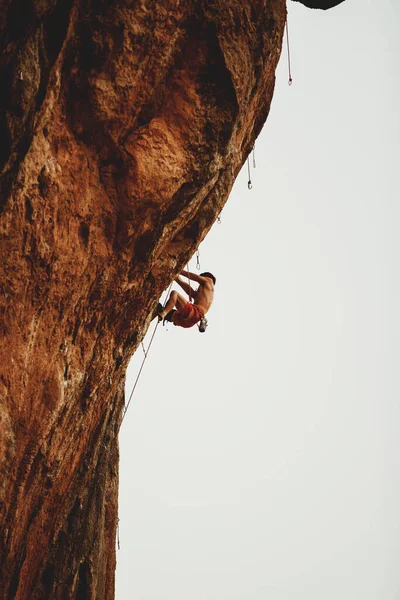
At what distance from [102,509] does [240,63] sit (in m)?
6.25

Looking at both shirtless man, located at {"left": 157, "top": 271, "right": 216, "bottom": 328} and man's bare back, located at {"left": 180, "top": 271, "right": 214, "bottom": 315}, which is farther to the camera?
man's bare back, located at {"left": 180, "top": 271, "right": 214, "bottom": 315}

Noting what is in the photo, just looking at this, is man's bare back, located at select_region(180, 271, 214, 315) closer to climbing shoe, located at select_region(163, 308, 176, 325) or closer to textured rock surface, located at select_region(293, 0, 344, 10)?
climbing shoe, located at select_region(163, 308, 176, 325)

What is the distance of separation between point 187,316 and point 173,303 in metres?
0.52

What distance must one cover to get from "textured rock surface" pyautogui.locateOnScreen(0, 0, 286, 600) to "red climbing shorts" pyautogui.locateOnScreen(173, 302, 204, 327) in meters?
2.54

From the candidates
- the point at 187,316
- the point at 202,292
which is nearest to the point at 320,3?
the point at 202,292

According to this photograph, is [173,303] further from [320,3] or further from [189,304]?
[320,3]

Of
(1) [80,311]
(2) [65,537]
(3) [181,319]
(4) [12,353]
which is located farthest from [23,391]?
(3) [181,319]

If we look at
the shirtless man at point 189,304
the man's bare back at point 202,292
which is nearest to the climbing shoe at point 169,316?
the shirtless man at point 189,304

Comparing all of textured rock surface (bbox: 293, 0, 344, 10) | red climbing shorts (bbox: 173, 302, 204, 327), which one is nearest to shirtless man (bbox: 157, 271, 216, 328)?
red climbing shorts (bbox: 173, 302, 204, 327)

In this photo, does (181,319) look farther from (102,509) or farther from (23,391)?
(23,391)

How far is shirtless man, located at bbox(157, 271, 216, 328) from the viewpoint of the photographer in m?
9.11

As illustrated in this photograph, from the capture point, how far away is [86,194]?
17.1 ft

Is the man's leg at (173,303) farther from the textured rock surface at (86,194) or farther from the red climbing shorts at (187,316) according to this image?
the textured rock surface at (86,194)

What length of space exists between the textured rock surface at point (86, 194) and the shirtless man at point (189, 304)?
7.11 ft
